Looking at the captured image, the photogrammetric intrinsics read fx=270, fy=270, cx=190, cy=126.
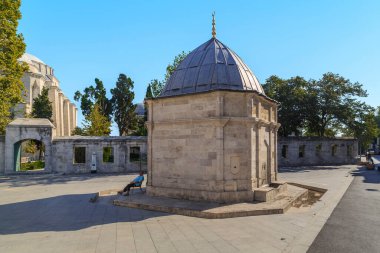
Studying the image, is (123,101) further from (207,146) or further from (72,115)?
(207,146)

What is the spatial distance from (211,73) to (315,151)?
28531 mm

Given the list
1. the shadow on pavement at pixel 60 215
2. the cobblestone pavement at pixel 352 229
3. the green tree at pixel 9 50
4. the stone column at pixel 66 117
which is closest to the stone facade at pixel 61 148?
the green tree at pixel 9 50

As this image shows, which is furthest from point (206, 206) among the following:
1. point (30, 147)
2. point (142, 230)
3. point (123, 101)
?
point (123, 101)

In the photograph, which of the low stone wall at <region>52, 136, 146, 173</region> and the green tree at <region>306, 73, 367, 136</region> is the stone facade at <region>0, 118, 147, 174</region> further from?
the green tree at <region>306, 73, 367, 136</region>

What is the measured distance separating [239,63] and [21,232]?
11613 mm

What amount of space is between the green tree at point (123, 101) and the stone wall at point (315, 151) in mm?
25966

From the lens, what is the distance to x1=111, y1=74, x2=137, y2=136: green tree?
1836 inches

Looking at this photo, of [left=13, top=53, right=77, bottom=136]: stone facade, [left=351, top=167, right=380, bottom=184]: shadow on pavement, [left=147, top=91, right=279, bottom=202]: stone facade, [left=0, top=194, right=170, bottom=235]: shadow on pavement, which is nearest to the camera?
[left=0, top=194, right=170, bottom=235]: shadow on pavement

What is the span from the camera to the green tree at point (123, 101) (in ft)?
153

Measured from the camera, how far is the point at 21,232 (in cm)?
830

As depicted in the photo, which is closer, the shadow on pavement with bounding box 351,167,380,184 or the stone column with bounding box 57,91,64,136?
the shadow on pavement with bounding box 351,167,380,184

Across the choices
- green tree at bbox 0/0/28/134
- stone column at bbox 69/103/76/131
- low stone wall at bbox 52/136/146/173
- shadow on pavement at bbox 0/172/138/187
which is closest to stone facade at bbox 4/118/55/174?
low stone wall at bbox 52/136/146/173

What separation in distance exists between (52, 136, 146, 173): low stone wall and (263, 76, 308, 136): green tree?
19.4 m

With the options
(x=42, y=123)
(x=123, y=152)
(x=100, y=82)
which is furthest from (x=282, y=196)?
(x=100, y=82)
